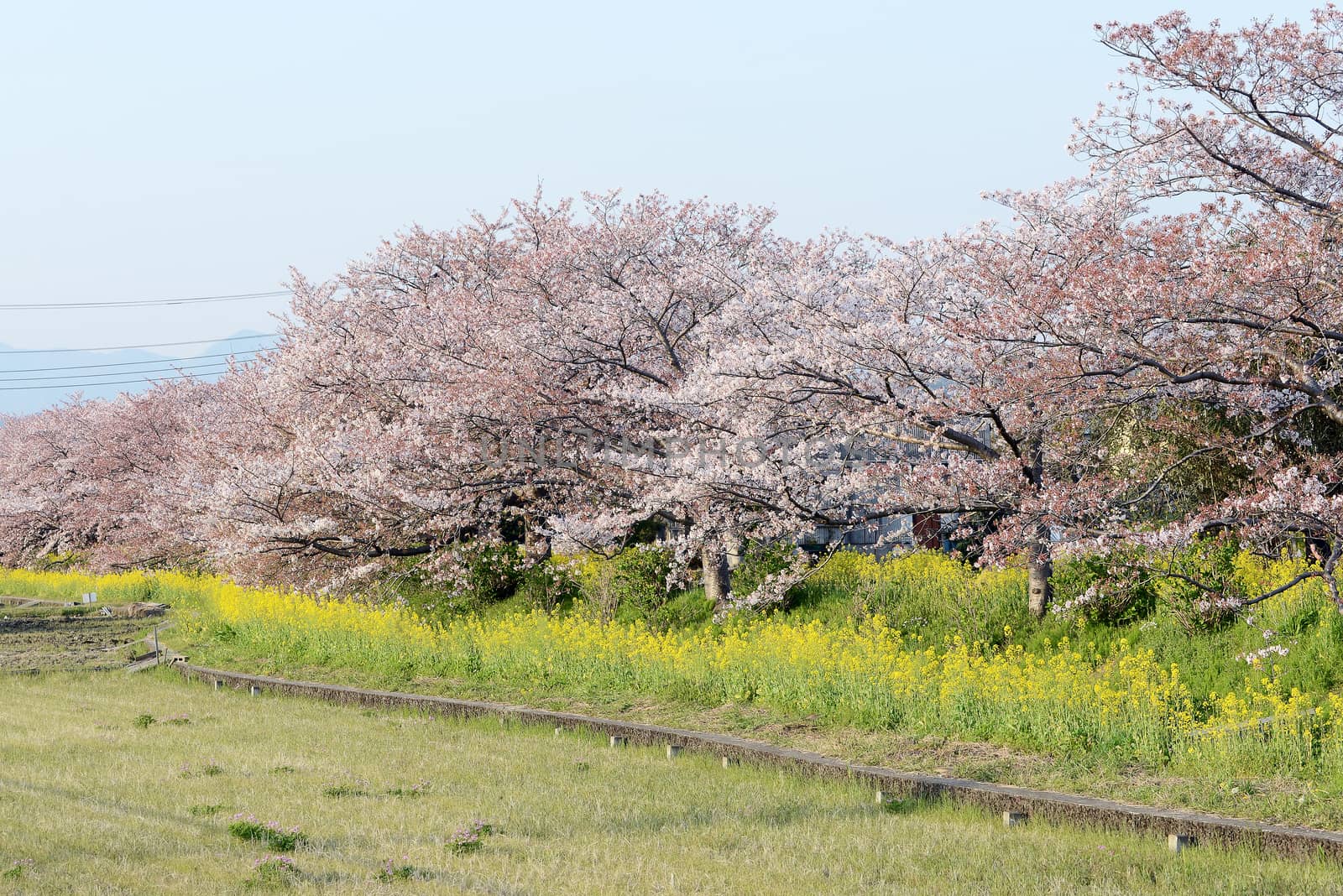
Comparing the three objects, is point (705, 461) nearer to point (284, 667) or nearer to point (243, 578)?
point (284, 667)

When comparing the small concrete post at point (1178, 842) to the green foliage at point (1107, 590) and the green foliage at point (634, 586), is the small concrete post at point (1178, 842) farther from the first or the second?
the green foliage at point (634, 586)

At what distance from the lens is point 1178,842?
726 cm

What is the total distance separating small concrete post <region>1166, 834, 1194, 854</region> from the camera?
23.7 feet

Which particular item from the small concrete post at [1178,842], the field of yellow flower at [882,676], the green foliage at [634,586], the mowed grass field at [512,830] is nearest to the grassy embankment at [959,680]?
the field of yellow flower at [882,676]

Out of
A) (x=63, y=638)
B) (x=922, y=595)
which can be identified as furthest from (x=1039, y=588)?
(x=63, y=638)

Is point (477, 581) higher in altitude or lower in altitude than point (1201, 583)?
lower

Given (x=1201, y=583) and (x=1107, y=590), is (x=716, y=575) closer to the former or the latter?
(x=1107, y=590)

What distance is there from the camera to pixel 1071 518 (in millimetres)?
10047

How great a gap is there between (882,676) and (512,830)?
4666 mm

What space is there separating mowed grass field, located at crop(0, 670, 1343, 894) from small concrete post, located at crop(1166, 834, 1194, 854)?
0.10 metres

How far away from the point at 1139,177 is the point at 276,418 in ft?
55.8

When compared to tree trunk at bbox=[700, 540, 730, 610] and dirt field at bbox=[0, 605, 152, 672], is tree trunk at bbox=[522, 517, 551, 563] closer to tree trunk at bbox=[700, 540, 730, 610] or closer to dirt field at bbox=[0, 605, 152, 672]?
tree trunk at bbox=[700, 540, 730, 610]

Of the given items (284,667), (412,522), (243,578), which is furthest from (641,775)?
(243,578)

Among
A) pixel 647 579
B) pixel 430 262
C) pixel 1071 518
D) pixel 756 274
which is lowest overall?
pixel 647 579
